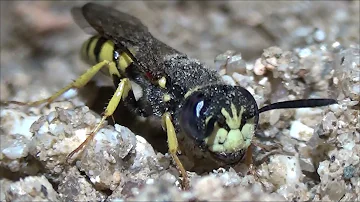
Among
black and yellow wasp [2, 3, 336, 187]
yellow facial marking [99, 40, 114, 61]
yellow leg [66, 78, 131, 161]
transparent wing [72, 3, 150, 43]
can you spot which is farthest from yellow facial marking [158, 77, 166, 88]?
yellow facial marking [99, 40, 114, 61]

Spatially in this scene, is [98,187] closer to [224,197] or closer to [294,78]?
[224,197]

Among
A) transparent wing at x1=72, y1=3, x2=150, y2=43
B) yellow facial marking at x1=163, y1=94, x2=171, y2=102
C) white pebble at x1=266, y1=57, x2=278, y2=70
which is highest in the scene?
transparent wing at x1=72, y1=3, x2=150, y2=43

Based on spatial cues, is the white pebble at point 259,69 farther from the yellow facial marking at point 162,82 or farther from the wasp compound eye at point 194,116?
the wasp compound eye at point 194,116

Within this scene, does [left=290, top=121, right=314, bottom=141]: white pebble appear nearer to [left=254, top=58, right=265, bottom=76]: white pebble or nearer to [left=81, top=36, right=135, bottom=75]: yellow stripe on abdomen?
[left=254, top=58, right=265, bottom=76]: white pebble

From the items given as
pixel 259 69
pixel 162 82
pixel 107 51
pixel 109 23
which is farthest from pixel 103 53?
pixel 259 69

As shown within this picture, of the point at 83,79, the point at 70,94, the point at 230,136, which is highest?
the point at 230,136

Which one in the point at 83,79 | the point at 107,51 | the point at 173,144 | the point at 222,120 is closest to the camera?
the point at 222,120

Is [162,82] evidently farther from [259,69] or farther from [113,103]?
[259,69]
